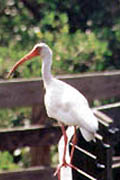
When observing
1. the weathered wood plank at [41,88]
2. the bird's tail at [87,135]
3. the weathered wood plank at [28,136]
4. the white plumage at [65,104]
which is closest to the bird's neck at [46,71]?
the white plumage at [65,104]

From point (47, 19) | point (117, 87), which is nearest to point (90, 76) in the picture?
point (117, 87)

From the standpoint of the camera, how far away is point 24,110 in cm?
600

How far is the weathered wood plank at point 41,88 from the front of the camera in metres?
4.19

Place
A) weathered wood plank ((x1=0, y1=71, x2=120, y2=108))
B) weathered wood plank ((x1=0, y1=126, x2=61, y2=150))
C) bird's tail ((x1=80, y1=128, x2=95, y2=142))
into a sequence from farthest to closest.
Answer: weathered wood plank ((x1=0, y1=126, x2=61, y2=150))
weathered wood plank ((x1=0, y1=71, x2=120, y2=108))
bird's tail ((x1=80, y1=128, x2=95, y2=142))

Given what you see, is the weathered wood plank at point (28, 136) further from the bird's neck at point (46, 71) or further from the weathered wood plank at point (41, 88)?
the bird's neck at point (46, 71)

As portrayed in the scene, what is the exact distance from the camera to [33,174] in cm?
460

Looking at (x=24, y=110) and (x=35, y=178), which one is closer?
(x=35, y=178)

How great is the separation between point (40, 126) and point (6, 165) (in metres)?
1.00

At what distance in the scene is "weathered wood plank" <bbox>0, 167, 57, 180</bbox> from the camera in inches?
179

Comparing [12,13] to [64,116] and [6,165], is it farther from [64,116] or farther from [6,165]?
[64,116]

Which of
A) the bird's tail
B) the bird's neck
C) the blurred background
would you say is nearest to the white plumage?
the bird's neck

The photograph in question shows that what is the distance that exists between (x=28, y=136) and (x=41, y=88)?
40cm

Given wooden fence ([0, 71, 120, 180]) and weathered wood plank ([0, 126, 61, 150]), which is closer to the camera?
wooden fence ([0, 71, 120, 180])

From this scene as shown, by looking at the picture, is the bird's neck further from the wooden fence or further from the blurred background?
the blurred background
